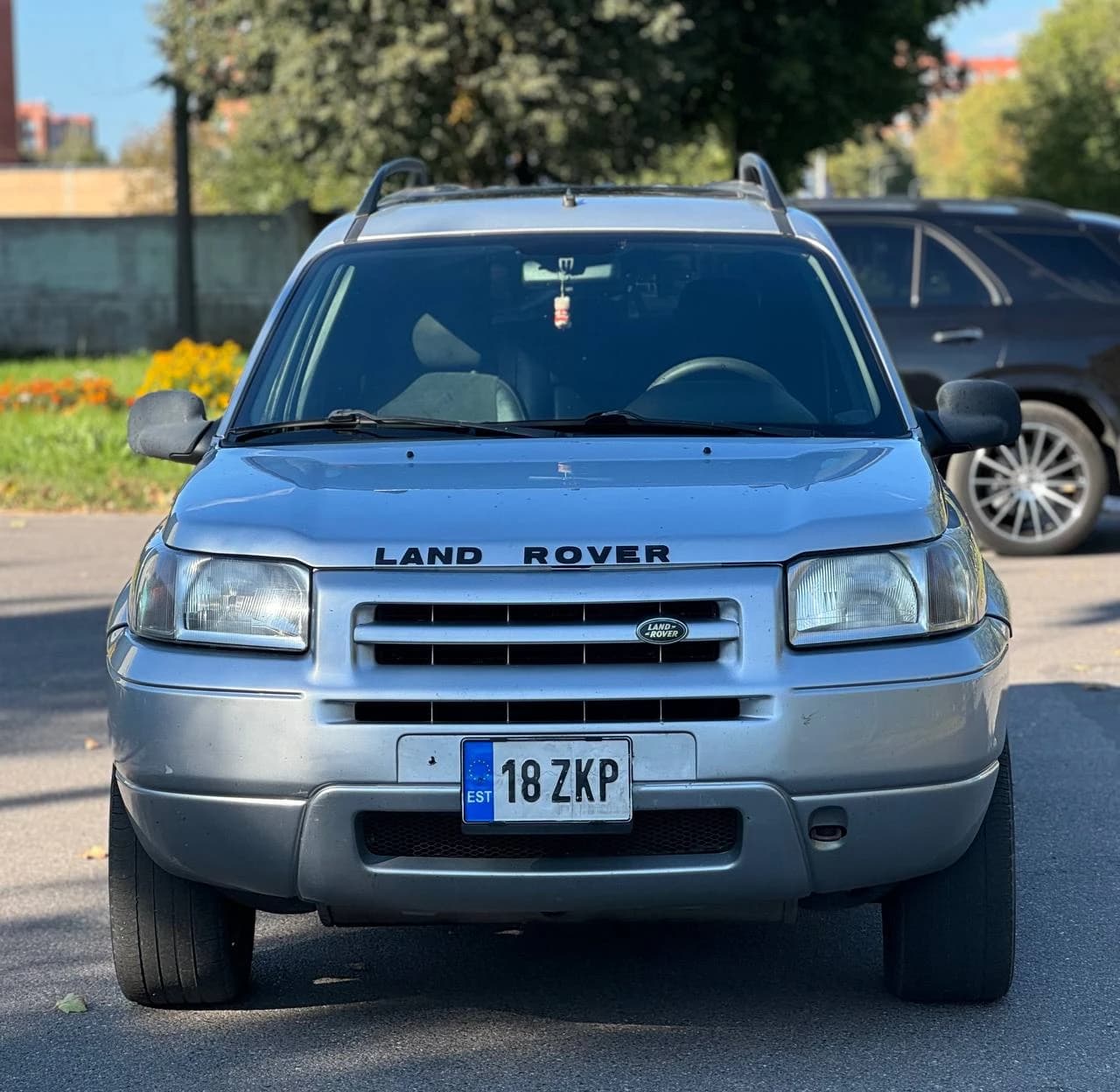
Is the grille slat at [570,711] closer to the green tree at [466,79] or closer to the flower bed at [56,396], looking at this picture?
the flower bed at [56,396]

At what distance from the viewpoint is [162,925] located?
421 centimetres

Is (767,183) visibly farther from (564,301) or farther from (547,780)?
(547,780)

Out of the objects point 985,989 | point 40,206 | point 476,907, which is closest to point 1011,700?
point 985,989

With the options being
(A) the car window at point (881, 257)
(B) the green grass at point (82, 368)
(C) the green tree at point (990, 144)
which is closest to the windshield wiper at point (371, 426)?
(A) the car window at point (881, 257)

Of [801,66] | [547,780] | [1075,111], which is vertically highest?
[1075,111]

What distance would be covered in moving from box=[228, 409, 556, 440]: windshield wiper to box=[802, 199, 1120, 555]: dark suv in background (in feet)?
22.4

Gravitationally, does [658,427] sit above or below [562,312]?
below

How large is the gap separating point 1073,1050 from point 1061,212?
324 inches

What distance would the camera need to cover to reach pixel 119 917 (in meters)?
4.23

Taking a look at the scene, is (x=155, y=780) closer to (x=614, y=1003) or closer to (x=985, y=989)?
(x=614, y=1003)

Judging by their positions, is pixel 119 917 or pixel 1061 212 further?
pixel 1061 212

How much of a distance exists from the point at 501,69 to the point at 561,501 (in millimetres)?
19454

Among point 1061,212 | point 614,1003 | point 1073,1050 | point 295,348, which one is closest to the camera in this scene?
point 1073,1050

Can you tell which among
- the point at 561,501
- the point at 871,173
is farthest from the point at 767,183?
the point at 871,173
